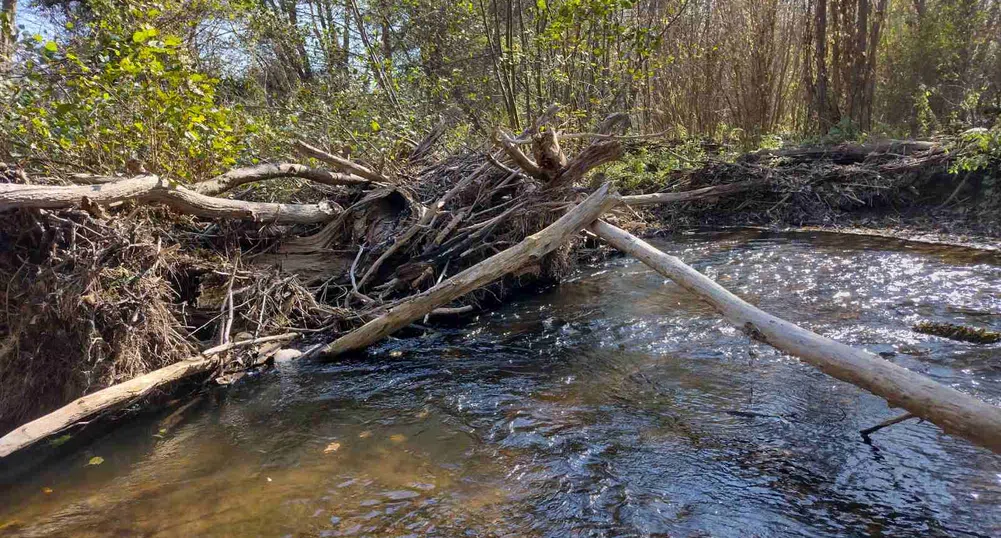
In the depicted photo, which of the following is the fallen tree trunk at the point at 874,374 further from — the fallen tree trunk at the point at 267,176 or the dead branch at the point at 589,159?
the fallen tree trunk at the point at 267,176

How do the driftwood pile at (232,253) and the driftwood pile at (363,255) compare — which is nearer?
the driftwood pile at (363,255)

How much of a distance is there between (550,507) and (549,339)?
7.59 ft

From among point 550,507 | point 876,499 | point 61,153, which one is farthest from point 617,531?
point 61,153

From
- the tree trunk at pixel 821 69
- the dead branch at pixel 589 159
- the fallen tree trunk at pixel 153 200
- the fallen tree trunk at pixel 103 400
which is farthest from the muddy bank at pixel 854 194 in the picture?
the fallen tree trunk at pixel 103 400

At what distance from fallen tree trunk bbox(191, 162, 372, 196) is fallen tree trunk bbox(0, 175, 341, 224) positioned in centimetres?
32

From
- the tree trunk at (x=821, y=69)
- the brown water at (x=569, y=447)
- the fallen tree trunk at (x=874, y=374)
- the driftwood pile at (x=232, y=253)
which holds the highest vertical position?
the tree trunk at (x=821, y=69)

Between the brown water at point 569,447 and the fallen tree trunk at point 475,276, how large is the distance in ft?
0.81

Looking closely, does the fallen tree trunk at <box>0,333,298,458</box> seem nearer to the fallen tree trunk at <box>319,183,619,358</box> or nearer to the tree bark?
the fallen tree trunk at <box>319,183,619,358</box>

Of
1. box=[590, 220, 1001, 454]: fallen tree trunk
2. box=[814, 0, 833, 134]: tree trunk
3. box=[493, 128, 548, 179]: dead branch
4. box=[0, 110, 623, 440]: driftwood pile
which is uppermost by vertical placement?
box=[814, 0, 833, 134]: tree trunk

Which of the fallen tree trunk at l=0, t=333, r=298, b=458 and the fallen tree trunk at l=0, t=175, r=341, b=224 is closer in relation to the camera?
the fallen tree trunk at l=0, t=333, r=298, b=458

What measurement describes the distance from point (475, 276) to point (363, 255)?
1.77m

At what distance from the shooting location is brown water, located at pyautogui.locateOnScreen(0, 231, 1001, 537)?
2691 millimetres

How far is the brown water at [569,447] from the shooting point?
2.69 m

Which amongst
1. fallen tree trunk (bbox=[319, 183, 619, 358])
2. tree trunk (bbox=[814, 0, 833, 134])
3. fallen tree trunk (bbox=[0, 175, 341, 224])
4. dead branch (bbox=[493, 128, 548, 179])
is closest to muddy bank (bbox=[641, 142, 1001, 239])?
tree trunk (bbox=[814, 0, 833, 134])
